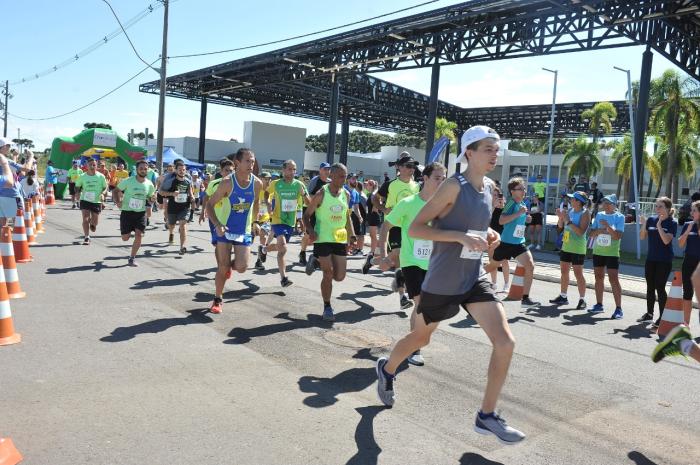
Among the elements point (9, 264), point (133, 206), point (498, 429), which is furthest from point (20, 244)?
point (498, 429)

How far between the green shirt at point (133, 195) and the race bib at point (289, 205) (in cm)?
292

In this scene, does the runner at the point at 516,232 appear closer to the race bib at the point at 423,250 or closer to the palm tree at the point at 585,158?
the race bib at the point at 423,250

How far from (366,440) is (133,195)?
811 cm

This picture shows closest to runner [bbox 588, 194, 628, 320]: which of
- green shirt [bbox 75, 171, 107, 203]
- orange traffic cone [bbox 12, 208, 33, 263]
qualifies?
orange traffic cone [bbox 12, 208, 33, 263]

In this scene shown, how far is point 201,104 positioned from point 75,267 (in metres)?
37.0

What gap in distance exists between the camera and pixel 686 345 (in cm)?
420

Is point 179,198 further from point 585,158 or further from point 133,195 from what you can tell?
point 585,158

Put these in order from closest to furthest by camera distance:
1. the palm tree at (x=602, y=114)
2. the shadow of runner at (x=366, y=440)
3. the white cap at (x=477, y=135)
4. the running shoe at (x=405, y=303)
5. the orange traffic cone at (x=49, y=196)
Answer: the shadow of runner at (x=366, y=440)
the white cap at (x=477, y=135)
the running shoe at (x=405, y=303)
the orange traffic cone at (x=49, y=196)
the palm tree at (x=602, y=114)

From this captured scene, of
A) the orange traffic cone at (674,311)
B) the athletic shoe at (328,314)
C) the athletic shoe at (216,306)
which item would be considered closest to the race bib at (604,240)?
the orange traffic cone at (674,311)

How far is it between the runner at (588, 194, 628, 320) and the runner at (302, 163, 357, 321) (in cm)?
423

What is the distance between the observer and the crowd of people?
3.64 m

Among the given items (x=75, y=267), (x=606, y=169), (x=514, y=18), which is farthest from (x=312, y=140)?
(x=75, y=267)

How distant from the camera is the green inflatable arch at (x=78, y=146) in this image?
26.8m

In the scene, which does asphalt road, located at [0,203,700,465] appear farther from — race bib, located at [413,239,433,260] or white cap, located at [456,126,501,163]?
white cap, located at [456,126,501,163]
